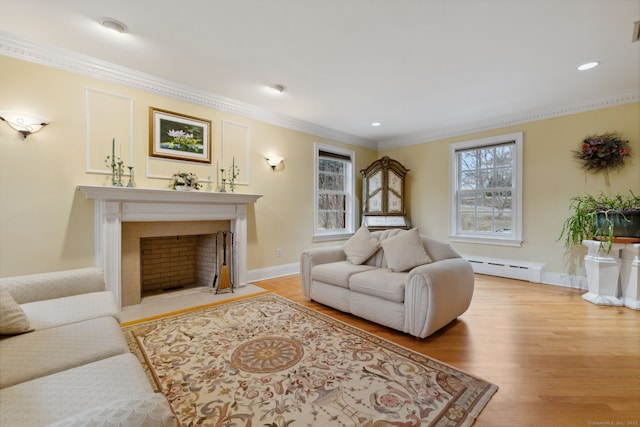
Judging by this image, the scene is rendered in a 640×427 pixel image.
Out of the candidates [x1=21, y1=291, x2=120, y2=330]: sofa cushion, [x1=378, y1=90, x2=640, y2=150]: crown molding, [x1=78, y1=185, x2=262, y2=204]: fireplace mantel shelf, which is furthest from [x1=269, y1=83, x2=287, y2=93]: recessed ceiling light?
[x1=378, y1=90, x2=640, y2=150]: crown molding

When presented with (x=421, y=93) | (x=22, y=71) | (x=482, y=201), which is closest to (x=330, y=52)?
(x=421, y=93)

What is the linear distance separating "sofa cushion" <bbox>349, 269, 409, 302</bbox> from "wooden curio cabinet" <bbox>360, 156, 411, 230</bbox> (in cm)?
276

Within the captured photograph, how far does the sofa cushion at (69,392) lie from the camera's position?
83 centimetres

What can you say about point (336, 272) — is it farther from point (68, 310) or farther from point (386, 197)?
point (386, 197)

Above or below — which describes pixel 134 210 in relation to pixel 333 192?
below

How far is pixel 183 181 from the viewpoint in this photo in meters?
3.29

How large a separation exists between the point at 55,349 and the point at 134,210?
203cm

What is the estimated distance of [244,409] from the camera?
1.47 metres

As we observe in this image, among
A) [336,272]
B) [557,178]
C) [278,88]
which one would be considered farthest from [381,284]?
[557,178]

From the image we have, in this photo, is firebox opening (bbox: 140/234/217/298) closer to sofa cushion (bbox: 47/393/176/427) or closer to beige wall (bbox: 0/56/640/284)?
beige wall (bbox: 0/56/640/284)

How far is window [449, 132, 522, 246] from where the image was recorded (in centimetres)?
435

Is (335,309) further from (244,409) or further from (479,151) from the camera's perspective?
(479,151)

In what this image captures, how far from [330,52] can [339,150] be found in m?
2.75

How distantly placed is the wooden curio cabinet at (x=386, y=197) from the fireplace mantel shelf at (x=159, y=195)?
8.44 feet
